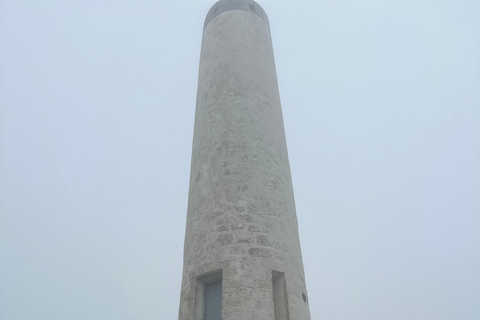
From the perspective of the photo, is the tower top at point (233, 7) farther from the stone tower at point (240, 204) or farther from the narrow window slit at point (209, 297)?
the narrow window slit at point (209, 297)

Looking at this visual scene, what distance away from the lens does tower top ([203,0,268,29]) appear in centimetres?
1216

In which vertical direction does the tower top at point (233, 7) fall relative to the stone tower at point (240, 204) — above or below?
above

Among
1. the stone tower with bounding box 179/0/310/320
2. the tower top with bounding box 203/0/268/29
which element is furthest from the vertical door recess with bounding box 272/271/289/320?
the tower top with bounding box 203/0/268/29

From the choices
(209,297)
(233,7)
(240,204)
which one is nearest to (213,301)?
(209,297)

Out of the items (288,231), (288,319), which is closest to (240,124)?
(288,231)

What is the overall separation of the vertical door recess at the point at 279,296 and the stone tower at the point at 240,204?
0.7 inches

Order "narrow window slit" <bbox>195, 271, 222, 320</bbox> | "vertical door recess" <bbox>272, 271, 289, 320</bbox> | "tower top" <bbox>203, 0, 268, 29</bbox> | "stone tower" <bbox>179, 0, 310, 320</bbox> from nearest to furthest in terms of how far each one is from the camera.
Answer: "vertical door recess" <bbox>272, 271, 289, 320</bbox>, "stone tower" <bbox>179, 0, 310, 320</bbox>, "narrow window slit" <bbox>195, 271, 222, 320</bbox>, "tower top" <bbox>203, 0, 268, 29</bbox>

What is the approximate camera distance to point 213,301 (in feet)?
23.7

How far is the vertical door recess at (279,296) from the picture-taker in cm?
687

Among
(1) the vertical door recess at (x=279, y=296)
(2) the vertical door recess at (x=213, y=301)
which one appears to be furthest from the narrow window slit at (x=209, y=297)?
(1) the vertical door recess at (x=279, y=296)

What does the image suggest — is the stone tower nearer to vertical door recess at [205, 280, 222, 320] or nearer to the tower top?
vertical door recess at [205, 280, 222, 320]

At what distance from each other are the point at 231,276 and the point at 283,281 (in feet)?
3.34

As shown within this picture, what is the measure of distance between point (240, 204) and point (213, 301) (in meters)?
1.91

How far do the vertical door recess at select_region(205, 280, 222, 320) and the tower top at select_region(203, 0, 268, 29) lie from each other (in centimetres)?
856
